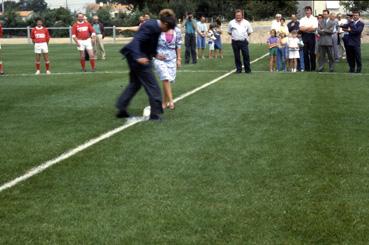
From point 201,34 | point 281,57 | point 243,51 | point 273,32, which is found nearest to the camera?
point 243,51

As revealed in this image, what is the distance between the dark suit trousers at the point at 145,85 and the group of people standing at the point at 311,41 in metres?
10.9

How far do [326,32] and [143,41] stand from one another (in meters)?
11.5

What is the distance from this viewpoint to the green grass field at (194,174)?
4.96 m

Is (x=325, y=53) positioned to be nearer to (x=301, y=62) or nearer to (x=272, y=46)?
(x=301, y=62)

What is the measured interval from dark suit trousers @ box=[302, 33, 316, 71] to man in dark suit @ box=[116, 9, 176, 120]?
1098cm

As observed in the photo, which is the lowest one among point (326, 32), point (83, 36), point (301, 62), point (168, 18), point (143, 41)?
point (301, 62)

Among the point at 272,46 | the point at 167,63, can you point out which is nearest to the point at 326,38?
the point at 272,46

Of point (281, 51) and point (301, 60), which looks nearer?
point (281, 51)

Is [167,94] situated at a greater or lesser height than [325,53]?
greater

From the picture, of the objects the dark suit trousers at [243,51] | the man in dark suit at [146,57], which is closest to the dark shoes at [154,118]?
the man in dark suit at [146,57]

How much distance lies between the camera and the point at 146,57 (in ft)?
32.2

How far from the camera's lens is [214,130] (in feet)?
30.3

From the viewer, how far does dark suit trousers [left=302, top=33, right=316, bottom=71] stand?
2022cm

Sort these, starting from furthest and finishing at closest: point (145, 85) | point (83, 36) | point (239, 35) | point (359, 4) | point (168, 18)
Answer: point (359, 4) → point (83, 36) → point (239, 35) → point (145, 85) → point (168, 18)
